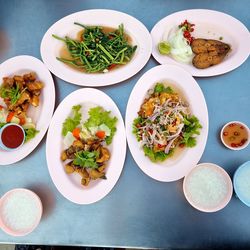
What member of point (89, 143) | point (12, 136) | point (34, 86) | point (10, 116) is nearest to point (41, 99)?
point (34, 86)

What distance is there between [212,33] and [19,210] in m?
1.93

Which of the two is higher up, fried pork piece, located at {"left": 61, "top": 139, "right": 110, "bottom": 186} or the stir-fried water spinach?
the stir-fried water spinach

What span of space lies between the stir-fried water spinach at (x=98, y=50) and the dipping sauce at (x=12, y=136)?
2.04ft

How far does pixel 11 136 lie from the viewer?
2006 mm

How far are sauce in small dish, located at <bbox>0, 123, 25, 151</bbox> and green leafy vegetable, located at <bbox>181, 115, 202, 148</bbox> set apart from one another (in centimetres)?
115

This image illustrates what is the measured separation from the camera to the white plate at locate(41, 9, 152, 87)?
209 cm

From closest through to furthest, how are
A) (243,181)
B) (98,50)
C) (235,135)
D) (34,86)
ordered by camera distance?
(243,181)
(235,135)
(34,86)
(98,50)

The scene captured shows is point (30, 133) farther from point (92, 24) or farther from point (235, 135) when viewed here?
point (235, 135)

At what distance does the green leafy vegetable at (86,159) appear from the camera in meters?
1.94

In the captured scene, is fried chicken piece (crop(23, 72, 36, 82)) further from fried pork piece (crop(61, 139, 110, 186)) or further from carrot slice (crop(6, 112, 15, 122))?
fried pork piece (crop(61, 139, 110, 186))

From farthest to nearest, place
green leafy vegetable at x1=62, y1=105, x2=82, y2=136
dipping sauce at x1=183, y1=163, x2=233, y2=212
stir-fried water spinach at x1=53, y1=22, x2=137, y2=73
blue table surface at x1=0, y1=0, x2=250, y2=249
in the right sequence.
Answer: stir-fried water spinach at x1=53, y1=22, x2=137, y2=73 → green leafy vegetable at x1=62, y1=105, x2=82, y2=136 → blue table surface at x1=0, y1=0, x2=250, y2=249 → dipping sauce at x1=183, y1=163, x2=233, y2=212

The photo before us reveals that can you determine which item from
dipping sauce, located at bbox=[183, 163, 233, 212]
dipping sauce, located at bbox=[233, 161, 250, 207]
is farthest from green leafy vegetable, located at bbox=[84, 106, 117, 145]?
dipping sauce, located at bbox=[233, 161, 250, 207]

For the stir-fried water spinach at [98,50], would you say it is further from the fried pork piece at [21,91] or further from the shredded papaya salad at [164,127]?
the shredded papaya salad at [164,127]

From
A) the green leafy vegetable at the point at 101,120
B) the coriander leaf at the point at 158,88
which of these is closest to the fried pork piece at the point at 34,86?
the green leafy vegetable at the point at 101,120
